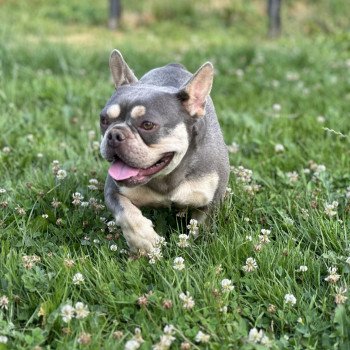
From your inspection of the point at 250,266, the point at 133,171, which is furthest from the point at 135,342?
the point at 133,171

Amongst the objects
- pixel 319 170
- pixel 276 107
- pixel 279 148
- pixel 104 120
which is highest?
pixel 104 120

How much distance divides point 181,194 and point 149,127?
53 centimetres

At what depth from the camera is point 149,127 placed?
356cm

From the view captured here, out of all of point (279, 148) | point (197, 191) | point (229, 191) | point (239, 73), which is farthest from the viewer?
point (239, 73)

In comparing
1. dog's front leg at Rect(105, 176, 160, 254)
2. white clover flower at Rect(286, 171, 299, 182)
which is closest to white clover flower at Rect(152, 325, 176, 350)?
dog's front leg at Rect(105, 176, 160, 254)

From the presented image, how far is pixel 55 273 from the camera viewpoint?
3352 mm

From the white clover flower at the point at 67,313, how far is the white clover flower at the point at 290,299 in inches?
39.5

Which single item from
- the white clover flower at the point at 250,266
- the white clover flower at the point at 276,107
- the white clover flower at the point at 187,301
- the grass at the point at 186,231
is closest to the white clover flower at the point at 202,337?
the grass at the point at 186,231

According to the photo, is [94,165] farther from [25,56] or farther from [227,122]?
[25,56]

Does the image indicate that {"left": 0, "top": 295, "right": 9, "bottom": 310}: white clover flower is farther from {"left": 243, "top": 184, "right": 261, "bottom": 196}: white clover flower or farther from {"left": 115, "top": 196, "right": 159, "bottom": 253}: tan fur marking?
{"left": 243, "top": 184, "right": 261, "bottom": 196}: white clover flower

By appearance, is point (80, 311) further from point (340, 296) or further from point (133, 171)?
point (340, 296)

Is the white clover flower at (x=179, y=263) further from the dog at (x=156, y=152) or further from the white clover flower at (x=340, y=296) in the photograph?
the white clover flower at (x=340, y=296)

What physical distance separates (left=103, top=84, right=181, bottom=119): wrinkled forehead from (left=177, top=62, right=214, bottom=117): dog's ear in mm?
58

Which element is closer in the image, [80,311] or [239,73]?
[80,311]
